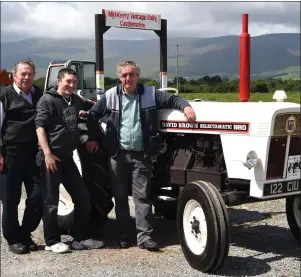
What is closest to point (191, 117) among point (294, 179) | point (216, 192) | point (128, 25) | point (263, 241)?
point (216, 192)

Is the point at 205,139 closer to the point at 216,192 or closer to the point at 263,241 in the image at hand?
the point at 216,192

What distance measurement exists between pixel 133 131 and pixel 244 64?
7.27 ft

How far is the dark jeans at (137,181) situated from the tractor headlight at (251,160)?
0.99 m

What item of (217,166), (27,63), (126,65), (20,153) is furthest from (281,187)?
(27,63)

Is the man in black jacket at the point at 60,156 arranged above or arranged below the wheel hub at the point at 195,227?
above

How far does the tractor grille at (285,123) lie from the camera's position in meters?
3.75

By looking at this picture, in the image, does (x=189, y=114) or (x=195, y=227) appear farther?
(x=189, y=114)

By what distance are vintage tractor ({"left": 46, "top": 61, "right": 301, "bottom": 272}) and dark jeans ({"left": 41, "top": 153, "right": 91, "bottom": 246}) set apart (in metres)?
0.78

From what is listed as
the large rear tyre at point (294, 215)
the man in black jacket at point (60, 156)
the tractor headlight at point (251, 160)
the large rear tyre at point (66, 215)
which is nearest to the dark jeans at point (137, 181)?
the man in black jacket at point (60, 156)

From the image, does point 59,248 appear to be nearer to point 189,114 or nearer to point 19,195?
point 19,195

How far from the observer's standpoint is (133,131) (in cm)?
429

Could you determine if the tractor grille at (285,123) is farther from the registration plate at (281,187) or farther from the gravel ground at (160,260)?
the gravel ground at (160,260)

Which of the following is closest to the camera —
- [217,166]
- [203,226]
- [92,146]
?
[203,226]

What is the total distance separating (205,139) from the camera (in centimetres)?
425
